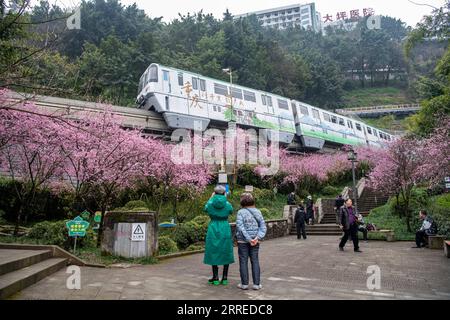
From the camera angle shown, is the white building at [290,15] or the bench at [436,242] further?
the white building at [290,15]

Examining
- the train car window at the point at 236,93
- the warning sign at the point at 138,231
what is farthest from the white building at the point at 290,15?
the warning sign at the point at 138,231

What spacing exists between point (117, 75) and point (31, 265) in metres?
33.5

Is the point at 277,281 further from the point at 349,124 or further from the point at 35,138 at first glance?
the point at 349,124

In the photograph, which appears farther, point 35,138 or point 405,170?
point 405,170

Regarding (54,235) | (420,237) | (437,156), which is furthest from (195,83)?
(420,237)

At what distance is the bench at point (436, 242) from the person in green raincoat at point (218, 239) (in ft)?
27.9

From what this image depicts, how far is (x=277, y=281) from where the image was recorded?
5742 millimetres

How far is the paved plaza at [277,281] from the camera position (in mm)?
4676

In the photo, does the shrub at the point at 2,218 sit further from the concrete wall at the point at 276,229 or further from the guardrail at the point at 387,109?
the guardrail at the point at 387,109

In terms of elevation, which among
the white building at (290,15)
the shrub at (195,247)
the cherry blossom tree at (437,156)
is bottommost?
the shrub at (195,247)

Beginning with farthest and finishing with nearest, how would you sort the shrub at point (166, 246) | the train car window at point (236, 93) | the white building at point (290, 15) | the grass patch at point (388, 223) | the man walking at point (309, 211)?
the white building at point (290, 15)
the train car window at point (236, 93)
the man walking at point (309, 211)
the grass patch at point (388, 223)
the shrub at point (166, 246)

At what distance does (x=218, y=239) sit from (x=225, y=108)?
19.7 meters
